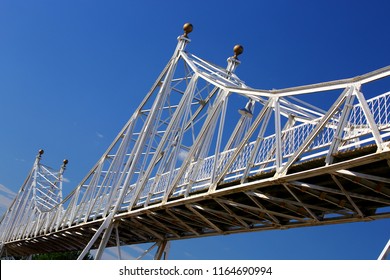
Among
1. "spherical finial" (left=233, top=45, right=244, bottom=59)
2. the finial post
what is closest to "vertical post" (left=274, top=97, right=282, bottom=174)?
"spherical finial" (left=233, top=45, right=244, bottom=59)

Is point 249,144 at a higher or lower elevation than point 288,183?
higher

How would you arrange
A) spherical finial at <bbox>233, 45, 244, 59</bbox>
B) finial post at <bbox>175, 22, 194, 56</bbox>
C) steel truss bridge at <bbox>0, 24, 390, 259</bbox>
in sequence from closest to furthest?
1. steel truss bridge at <bbox>0, 24, 390, 259</bbox>
2. spherical finial at <bbox>233, 45, 244, 59</bbox>
3. finial post at <bbox>175, 22, 194, 56</bbox>

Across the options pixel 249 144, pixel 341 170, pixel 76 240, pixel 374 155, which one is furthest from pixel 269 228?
pixel 76 240

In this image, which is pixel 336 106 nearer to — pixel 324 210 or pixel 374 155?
pixel 374 155

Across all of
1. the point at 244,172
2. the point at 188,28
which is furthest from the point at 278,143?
the point at 188,28

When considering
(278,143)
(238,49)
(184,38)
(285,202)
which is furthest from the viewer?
(184,38)

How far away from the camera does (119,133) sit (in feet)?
113

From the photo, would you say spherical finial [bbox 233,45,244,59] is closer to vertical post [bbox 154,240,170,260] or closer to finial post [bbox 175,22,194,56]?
finial post [bbox 175,22,194,56]

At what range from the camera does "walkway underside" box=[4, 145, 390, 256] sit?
15309 mm

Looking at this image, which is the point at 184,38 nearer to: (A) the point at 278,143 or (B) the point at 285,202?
(B) the point at 285,202

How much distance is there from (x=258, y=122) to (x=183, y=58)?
12.9 metres

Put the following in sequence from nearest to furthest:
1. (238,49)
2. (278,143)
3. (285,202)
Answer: (278,143), (285,202), (238,49)

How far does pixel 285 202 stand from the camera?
19.3m

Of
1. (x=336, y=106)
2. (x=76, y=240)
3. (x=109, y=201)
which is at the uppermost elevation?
(x=76, y=240)
